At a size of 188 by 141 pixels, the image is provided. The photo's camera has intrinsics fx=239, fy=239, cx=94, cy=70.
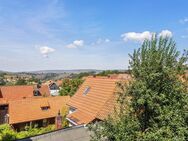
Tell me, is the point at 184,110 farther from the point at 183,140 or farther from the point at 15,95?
the point at 15,95

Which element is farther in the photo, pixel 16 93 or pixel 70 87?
pixel 16 93

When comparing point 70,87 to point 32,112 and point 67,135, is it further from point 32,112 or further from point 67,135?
point 67,135

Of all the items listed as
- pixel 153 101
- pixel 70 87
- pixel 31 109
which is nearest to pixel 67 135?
pixel 153 101

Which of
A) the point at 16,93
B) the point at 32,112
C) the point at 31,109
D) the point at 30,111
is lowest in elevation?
the point at 32,112

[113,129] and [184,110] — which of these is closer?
[184,110]

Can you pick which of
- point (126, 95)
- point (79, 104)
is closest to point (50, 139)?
point (79, 104)

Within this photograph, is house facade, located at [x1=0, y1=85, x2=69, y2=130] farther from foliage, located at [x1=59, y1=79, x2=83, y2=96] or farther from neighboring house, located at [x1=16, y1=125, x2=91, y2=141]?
neighboring house, located at [x1=16, y1=125, x2=91, y2=141]

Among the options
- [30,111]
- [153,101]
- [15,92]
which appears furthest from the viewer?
[15,92]
